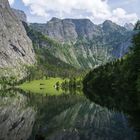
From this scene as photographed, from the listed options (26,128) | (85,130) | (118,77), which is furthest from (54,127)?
(118,77)

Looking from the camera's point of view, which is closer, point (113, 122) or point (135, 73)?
point (113, 122)

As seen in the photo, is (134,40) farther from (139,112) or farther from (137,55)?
(139,112)

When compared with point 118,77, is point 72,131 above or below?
below

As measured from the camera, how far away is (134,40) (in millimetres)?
119188

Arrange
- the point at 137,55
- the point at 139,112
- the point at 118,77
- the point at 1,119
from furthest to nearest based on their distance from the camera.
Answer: the point at 118,77 < the point at 137,55 < the point at 1,119 < the point at 139,112

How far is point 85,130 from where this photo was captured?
61.8 meters

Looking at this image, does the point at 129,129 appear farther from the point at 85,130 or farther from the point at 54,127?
the point at 54,127

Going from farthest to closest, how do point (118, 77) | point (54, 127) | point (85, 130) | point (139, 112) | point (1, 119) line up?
point (118, 77), point (1, 119), point (139, 112), point (54, 127), point (85, 130)

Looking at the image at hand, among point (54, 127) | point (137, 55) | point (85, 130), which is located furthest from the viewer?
point (137, 55)

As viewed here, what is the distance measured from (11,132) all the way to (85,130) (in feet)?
46.8

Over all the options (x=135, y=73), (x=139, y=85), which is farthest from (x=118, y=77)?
(x=139, y=85)

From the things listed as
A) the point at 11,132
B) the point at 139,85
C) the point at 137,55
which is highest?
the point at 137,55

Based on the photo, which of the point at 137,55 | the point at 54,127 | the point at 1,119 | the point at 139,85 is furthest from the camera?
the point at 137,55

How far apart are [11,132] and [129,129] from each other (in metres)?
22.4
